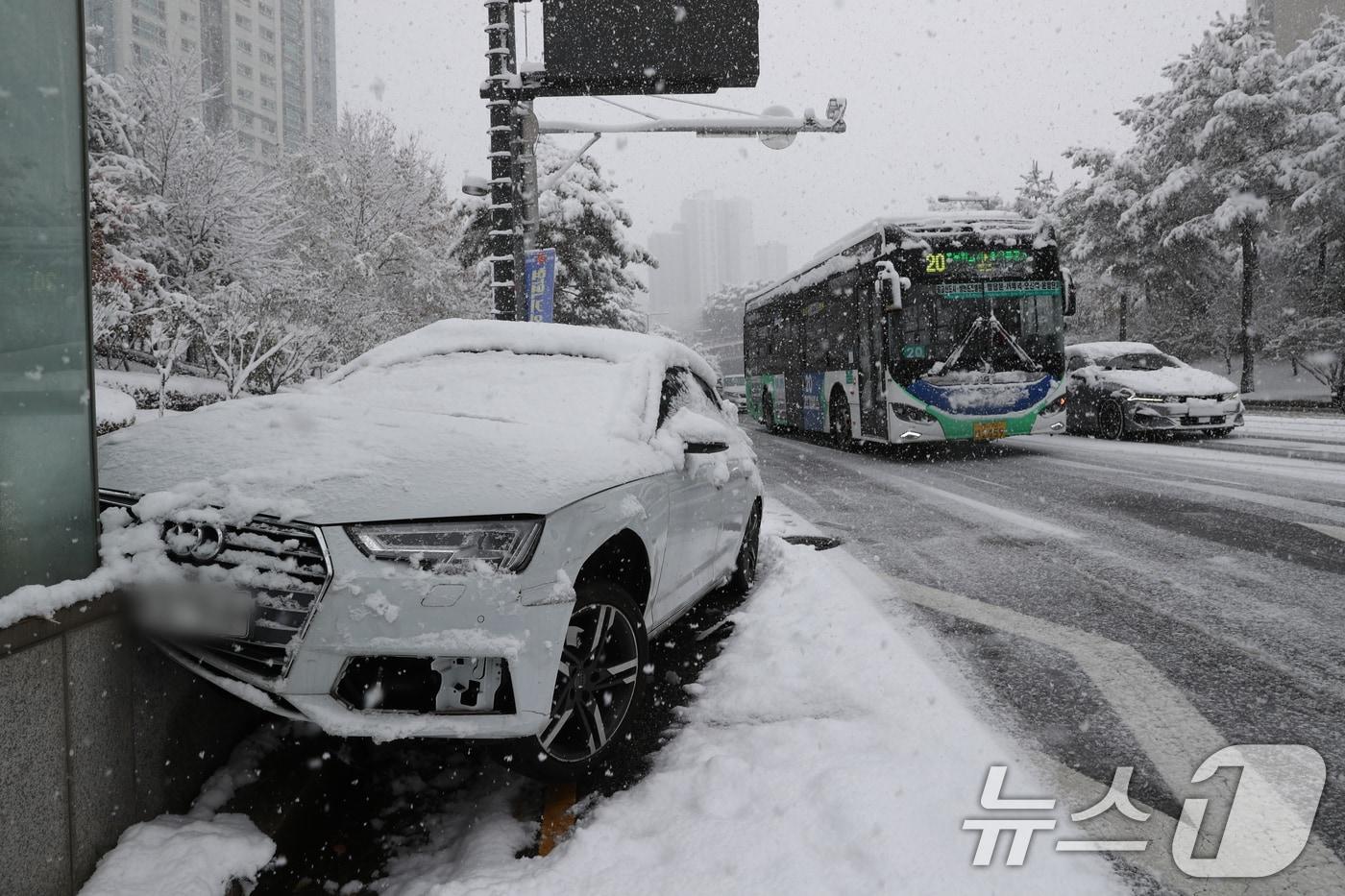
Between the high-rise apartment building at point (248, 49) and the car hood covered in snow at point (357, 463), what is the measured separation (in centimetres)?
7275

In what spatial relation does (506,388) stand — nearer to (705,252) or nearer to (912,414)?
(912,414)

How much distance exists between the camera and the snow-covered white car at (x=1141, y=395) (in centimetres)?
1490

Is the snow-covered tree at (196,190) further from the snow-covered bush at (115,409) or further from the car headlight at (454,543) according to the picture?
the car headlight at (454,543)

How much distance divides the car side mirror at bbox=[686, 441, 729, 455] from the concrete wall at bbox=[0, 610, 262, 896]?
193cm

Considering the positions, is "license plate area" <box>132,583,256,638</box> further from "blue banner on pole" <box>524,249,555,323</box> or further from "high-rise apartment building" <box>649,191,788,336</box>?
"high-rise apartment building" <box>649,191,788,336</box>

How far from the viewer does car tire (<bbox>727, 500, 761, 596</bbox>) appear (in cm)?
544

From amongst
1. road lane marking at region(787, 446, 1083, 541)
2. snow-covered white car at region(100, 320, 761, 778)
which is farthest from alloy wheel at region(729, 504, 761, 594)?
road lane marking at region(787, 446, 1083, 541)

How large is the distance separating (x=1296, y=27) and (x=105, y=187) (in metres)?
73.1

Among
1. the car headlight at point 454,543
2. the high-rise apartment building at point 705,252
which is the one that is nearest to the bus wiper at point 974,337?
the car headlight at point 454,543

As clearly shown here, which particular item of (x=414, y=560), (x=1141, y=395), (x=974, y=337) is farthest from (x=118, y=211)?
(x=414, y=560)

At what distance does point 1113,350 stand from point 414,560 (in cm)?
1640

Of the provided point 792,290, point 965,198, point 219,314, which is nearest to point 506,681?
point 792,290

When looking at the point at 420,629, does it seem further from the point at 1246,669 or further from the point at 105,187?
the point at 105,187

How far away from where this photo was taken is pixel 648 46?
11.9 meters
